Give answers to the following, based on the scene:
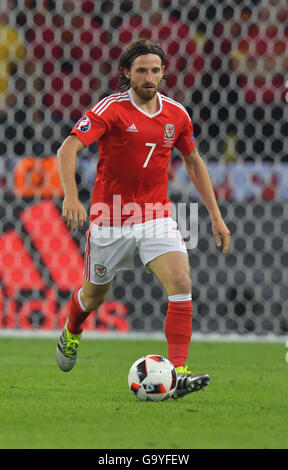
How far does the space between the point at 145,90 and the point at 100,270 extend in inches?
34.3

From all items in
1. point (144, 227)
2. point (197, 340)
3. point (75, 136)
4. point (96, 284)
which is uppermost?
point (75, 136)

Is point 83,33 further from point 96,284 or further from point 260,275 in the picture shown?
point 96,284

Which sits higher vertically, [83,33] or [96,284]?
[83,33]

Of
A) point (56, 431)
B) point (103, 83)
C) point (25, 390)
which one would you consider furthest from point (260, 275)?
point (56, 431)

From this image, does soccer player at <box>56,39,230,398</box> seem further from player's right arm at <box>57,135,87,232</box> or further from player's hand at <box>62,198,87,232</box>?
player's hand at <box>62,198,87,232</box>

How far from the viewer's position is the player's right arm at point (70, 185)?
3779mm

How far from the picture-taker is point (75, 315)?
185 inches

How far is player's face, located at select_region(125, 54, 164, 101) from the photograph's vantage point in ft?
13.7

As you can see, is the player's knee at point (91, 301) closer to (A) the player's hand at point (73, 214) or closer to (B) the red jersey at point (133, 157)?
(B) the red jersey at point (133, 157)

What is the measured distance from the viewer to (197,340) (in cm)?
689

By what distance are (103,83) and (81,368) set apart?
117 inches

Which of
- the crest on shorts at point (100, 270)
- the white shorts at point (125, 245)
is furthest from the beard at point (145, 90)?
the crest on shorts at point (100, 270)

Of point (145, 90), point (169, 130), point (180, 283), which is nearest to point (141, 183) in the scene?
point (169, 130)

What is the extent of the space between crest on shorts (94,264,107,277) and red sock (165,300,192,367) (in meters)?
0.45
